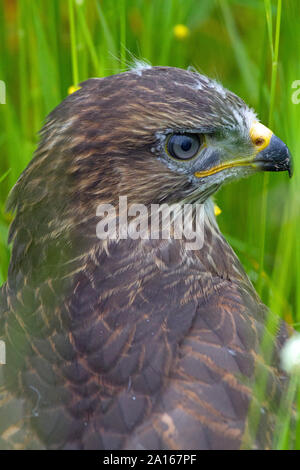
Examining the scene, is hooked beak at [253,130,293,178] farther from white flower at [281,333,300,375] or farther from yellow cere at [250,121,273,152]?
white flower at [281,333,300,375]

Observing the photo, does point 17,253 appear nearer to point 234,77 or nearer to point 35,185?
point 35,185

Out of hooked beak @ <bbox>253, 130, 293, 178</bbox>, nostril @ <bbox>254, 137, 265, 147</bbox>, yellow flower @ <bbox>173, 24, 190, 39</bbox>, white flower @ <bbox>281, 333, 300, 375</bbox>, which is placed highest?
yellow flower @ <bbox>173, 24, 190, 39</bbox>

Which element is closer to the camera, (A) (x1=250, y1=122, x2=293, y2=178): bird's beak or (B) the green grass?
(A) (x1=250, y1=122, x2=293, y2=178): bird's beak

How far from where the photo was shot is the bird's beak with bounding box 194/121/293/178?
3.55 m

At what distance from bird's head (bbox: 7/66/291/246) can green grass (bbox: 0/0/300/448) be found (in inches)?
10.4

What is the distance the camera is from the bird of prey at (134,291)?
2.94 metres

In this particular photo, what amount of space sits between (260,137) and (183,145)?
14.4 inches

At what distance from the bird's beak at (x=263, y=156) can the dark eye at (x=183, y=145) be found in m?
0.11

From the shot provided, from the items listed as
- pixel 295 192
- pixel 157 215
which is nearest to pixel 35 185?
pixel 157 215

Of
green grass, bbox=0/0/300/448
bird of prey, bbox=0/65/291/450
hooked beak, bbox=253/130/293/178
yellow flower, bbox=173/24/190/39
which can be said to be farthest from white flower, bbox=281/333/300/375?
yellow flower, bbox=173/24/190/39

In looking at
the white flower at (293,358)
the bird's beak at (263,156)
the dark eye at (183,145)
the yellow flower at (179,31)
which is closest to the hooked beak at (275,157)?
the bird's beak at (263,156)

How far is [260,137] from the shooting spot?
140 inches

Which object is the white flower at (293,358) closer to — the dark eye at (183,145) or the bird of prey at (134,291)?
the bird of prey at (134,291)
